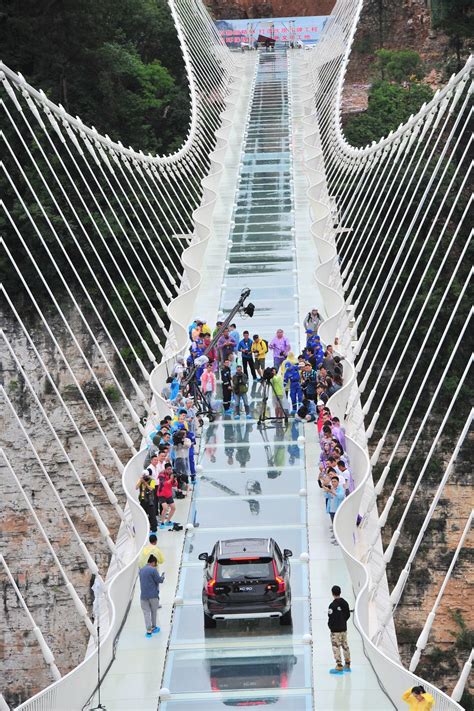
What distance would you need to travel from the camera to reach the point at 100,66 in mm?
49344

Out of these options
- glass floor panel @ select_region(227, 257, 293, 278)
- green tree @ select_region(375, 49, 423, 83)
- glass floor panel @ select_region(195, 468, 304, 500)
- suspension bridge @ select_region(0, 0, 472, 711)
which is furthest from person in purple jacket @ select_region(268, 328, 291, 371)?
green tree @ select_region(375, 49, 423, 83)

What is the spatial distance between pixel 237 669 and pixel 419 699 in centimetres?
307

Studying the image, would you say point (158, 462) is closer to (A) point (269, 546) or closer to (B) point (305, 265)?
(A) point (269, 546)

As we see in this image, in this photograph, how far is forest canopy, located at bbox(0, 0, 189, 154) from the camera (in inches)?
1821

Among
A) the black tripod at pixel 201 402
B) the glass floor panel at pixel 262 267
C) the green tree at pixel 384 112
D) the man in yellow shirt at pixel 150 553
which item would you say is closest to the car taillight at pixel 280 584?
the man in yellow shirt at pixel 150 553

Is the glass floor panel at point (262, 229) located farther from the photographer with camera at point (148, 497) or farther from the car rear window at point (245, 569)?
the car rear window at point (245, 569)

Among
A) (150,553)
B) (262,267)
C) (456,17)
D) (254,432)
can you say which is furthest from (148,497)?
(456,17)

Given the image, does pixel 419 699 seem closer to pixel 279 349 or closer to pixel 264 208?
pixel 279 349

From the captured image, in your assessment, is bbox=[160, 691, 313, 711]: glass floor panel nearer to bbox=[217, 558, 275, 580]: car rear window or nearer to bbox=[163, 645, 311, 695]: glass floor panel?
bbox=[163, 645, 311, 695]: glass floor panel

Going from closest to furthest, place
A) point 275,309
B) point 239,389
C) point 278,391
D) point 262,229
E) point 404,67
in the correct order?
point 278,391
point 239,389
point 275,309
point 262,229
point 404,67

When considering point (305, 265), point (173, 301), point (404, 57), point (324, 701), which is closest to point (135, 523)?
point (324, 701)

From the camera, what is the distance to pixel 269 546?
18.0 metres

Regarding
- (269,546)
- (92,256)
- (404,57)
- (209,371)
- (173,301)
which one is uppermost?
(404,57)

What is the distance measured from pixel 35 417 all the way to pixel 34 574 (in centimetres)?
536
